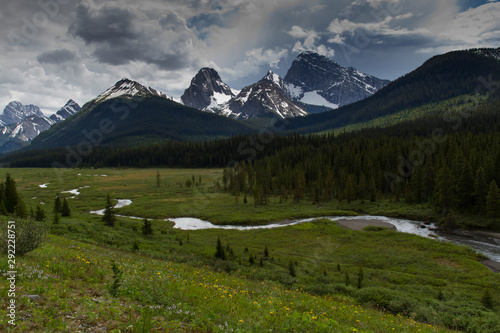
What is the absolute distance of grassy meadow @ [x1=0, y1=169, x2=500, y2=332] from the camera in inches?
322

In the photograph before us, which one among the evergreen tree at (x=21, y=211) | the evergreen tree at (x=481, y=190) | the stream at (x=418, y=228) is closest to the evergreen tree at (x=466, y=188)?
the evergreen tree at (x=481, y=190)

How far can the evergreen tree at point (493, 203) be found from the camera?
52938 millimetres

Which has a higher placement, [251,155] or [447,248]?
[251,155]

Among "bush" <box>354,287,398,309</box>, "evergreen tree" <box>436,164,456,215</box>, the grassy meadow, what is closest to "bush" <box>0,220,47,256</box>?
the grassy meadow

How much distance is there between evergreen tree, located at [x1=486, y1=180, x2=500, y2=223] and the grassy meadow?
1133 centimetres

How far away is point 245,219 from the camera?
63.9 meters

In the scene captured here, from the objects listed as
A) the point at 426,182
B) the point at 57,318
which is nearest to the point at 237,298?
the point at 57,318

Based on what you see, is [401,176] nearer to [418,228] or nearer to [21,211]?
[418,228]

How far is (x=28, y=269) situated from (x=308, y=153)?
431 feet

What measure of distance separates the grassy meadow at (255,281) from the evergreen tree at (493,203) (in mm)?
11327

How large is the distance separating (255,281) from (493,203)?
60.1m

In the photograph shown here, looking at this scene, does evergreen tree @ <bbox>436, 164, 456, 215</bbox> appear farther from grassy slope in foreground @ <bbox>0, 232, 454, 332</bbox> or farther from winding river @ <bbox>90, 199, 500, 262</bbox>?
grassy slope in foreground @ <bbox>0, 232, 454, 332</bbox>

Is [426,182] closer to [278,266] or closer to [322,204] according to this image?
[322,204]

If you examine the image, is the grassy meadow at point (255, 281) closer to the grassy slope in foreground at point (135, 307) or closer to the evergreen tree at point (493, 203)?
the grassy slope in foreground at point (135, 307)
